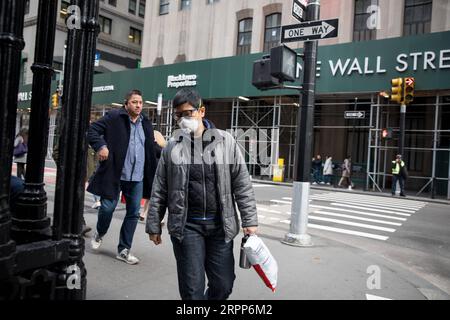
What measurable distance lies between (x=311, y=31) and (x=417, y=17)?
17577 millimetres

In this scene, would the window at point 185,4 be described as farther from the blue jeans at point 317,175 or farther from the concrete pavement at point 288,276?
the concrete pavement at point 288,276

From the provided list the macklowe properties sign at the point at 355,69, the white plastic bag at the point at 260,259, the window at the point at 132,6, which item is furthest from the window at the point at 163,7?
the white plastic bag at the point at 260,259

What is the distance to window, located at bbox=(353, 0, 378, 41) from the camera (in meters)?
22.3

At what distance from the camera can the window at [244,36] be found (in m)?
27.4

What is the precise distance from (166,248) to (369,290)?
2.60m

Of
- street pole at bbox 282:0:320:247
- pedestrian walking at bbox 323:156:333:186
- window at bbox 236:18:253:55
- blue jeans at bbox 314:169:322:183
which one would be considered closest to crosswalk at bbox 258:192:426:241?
street pole at bbox 282:0:320:247

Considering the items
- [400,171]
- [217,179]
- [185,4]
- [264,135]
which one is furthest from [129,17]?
[217,179]

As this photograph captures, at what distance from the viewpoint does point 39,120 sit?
3012 mm

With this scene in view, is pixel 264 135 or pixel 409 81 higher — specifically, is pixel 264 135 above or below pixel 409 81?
below

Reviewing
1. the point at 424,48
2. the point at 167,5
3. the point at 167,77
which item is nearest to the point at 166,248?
the point at 424,48

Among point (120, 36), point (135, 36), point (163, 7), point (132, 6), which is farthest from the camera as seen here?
point (135, 36)

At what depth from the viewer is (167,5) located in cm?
3269

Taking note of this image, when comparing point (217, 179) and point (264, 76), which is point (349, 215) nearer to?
point (264, 76)
